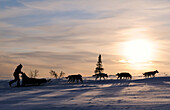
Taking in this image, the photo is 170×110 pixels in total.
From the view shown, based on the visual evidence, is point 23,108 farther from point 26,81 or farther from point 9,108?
point 26,81

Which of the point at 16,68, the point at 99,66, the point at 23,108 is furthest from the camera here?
the point at 99,66

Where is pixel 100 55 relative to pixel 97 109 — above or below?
above

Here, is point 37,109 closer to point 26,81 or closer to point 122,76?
point 26,81

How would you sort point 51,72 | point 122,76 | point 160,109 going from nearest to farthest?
point 160,109, point 122,76, point 51,72

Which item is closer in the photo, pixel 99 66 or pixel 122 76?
pixel 122 76

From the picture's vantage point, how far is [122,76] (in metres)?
44.6

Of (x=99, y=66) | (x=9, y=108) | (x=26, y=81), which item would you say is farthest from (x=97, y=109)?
(x=99, y=66)

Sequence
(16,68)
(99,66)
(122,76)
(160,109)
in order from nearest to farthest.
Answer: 1. (160,109)
2. (16,68)
3. (122,76)
4. (99,66)

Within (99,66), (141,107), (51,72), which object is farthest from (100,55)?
(141,107)

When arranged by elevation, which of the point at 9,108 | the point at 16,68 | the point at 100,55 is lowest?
the point at 9,108

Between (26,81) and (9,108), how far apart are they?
18024mm

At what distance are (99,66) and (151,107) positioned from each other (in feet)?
162

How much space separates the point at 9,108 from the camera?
34.2 feet

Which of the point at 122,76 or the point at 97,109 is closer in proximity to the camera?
the point at 97,109
